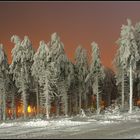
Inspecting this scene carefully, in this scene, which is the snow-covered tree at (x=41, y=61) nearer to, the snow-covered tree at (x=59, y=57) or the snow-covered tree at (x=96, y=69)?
the snow-covered tree at (x=59, y=57)

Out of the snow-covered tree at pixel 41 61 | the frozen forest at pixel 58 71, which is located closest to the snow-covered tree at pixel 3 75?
the frozen forest at pixel 58 71

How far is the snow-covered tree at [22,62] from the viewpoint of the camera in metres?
72.3

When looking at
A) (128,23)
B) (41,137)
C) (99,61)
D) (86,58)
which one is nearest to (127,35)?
(128,23)

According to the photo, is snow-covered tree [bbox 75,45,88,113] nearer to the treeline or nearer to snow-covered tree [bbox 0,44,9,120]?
the treeline

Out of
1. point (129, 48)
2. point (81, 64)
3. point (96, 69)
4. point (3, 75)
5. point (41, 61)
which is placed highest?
point (129, 48)

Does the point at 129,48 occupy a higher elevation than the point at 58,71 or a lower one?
higher

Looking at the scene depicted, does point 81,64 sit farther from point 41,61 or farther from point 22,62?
point 41,61

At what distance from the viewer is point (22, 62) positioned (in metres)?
72.8

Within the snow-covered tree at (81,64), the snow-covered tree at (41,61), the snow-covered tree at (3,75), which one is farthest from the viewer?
the snow-covered tree at (81,64)

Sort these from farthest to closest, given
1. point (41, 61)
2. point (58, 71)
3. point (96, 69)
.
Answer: point (96, 69), point (58, 71), point (41, 61)

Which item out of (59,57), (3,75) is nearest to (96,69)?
(59,57)

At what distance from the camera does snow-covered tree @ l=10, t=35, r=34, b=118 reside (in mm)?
72312

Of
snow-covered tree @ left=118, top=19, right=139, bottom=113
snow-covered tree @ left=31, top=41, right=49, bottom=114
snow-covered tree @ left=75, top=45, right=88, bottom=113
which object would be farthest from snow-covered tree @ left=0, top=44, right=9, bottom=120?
snow-covered tree @ left=118, top=19, right=139, bottom=113

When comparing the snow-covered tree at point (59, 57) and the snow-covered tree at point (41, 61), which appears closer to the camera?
the snow-covered tree at point (41, 61)
